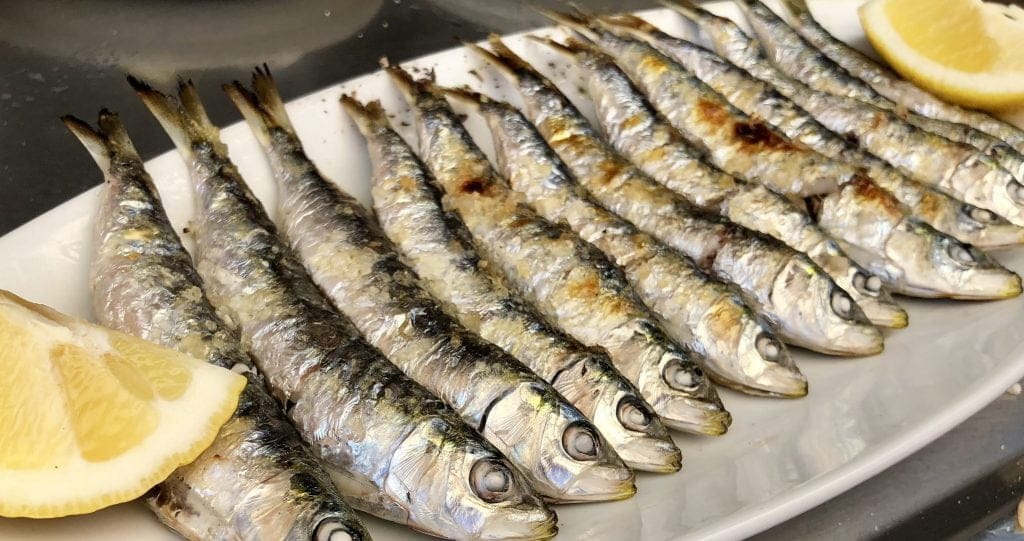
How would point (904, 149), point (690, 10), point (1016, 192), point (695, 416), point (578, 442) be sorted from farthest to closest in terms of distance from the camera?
point (690, 10) < point (904, 149) < point (1016, 192) < point (695, 416) < point (578, 442)

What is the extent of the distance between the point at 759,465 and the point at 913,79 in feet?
5.35

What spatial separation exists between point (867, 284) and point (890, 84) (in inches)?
40.7

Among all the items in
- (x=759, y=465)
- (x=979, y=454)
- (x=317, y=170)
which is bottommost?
(x=979, y=454)

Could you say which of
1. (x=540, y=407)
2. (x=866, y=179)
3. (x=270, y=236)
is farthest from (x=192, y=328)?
(x=866, y=179)

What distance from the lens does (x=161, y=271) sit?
161 centimetres

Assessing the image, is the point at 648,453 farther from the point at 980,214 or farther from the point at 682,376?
the point at 980,214

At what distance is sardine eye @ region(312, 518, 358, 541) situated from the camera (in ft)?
3.90

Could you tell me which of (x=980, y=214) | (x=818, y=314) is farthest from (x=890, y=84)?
(x=818, y=314)

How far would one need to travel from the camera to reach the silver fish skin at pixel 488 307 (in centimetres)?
154

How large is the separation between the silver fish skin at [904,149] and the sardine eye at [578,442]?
4.24ft

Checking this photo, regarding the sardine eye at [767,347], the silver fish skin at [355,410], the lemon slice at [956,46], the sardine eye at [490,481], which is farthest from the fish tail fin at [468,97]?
the lemon slice at [956,46]

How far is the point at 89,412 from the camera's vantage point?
1257mm

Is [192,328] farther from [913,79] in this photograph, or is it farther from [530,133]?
[913,79]

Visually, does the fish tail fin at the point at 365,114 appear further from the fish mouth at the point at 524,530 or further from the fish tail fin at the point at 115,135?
the fish mouth at the point at 524,530
